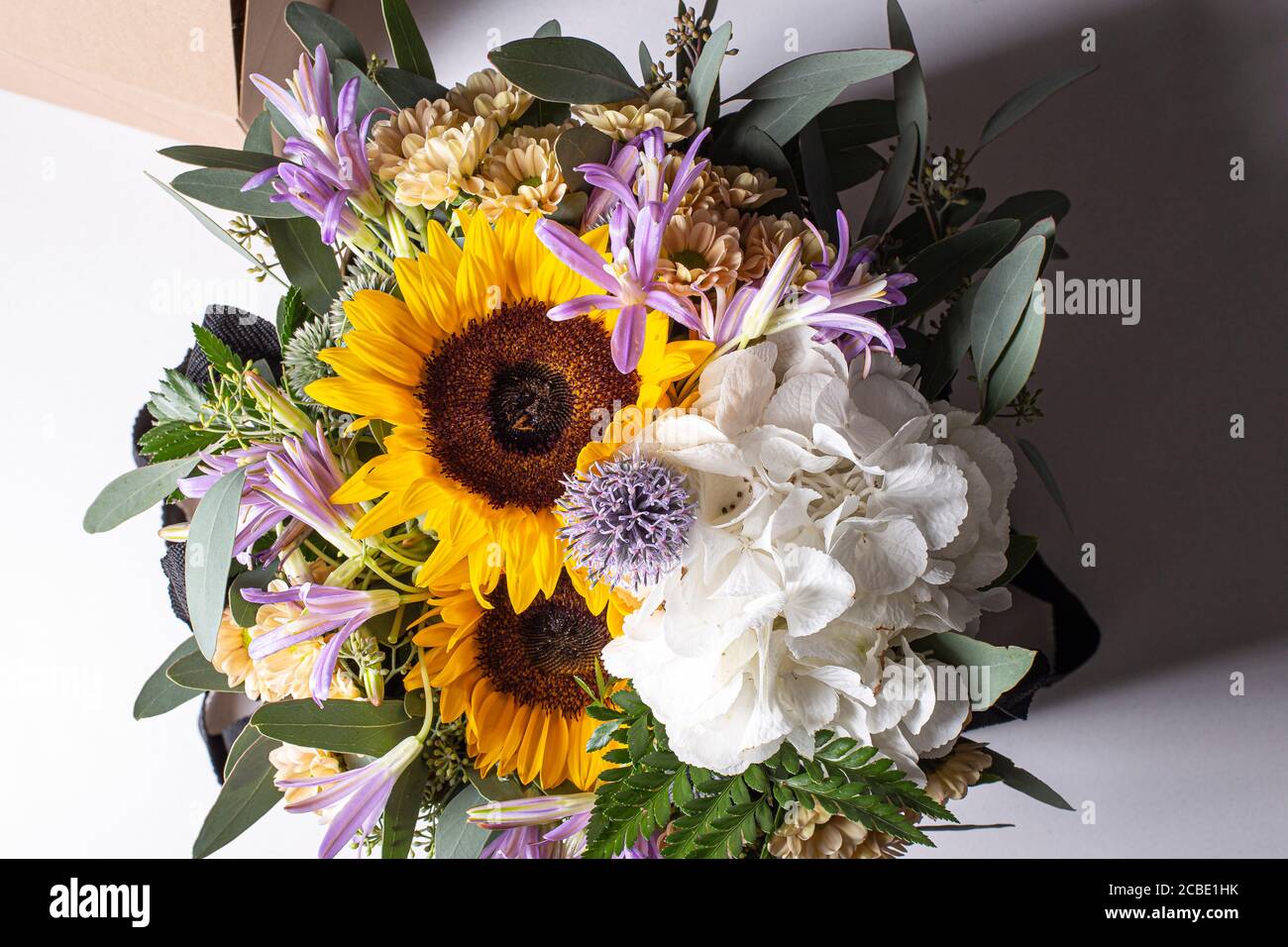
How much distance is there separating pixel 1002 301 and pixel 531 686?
0.40m

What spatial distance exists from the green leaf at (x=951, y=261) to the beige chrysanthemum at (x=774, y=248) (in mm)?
106

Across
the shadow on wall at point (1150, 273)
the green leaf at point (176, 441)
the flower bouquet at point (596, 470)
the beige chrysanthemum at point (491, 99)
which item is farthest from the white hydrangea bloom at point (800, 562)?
the shadow on wall at point (1150, 273)

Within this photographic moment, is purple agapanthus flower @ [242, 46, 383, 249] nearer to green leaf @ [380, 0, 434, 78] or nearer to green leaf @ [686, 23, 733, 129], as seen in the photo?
green leaf @ [380, 0, 434, 78]

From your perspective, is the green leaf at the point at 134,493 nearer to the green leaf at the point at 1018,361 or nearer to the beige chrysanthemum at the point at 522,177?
the beige chrysanthemum at the point at 522,177

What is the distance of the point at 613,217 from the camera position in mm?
485

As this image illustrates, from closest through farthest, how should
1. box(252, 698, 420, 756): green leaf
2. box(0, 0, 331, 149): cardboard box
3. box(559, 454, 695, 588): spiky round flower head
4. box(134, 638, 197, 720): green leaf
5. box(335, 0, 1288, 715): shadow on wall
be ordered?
box(559, 454, 695, 588): spiky round flower head → box(252, 698, 420, 756): green leaf → box(134, 638, 197, 720): green leaf → box(0, 0, 331, 149): cardboard box → box(335, 0, 1288, 715): shadow on wall

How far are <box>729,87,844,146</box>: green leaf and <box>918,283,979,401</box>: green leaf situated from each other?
155mm

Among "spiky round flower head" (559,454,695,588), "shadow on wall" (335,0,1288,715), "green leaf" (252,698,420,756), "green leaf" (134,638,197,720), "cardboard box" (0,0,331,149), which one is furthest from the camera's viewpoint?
"shadow on wall" (335,0,1288,715)

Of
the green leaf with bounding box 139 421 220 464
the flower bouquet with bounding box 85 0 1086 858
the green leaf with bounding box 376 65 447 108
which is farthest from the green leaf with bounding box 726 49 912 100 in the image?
the green leaf with bounding box 139 421 220 464

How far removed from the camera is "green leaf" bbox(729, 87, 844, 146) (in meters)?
0.58

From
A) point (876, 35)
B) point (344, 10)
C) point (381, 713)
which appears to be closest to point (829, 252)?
point (381, 713)
